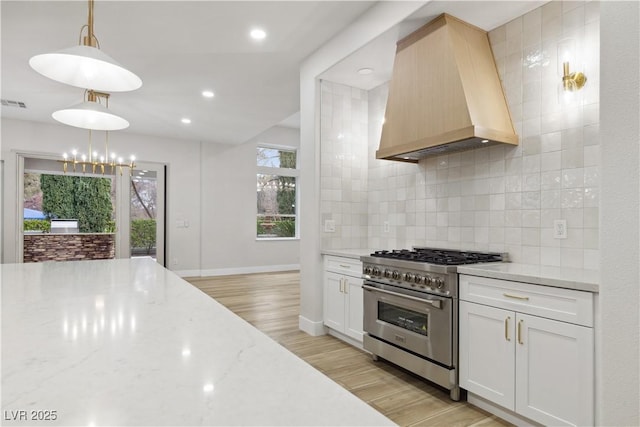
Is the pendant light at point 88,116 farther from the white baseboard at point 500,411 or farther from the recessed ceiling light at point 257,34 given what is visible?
the white baseboard at point 500,411

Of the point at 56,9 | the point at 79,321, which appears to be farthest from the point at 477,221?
the point at 56,9

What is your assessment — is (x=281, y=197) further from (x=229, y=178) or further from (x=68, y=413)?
(x=68, y=413)

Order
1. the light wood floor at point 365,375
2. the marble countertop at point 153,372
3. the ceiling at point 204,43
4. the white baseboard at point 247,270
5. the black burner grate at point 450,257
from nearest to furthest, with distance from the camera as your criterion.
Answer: the marble countertop at point 153,372
the light wood floor at point 365,375
the black burner grate at point 450,257
the ceiling at point 204,43
the white baseboard at point 247,270

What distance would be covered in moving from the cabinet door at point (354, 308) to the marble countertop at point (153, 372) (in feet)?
7.11

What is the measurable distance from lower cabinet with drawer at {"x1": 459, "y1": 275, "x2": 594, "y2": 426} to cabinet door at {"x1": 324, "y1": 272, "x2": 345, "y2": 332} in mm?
1297

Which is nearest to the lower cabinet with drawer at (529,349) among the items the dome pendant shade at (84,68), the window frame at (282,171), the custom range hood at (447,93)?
the custom range hood at (447,93)

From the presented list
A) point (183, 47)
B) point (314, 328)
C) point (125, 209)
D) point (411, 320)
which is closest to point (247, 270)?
point (125, 209)

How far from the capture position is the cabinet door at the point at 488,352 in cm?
198

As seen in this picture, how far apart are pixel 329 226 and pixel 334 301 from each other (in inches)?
29.0

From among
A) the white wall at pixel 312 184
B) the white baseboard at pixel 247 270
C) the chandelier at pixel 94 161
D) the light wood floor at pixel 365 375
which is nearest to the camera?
the light wood floor at pixel 365 375

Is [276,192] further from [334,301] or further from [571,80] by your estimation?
[571,80]

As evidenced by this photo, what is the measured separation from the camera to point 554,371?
5.87 ft

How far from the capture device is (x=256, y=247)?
788cm

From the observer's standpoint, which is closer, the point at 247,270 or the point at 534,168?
the point at 534,168
